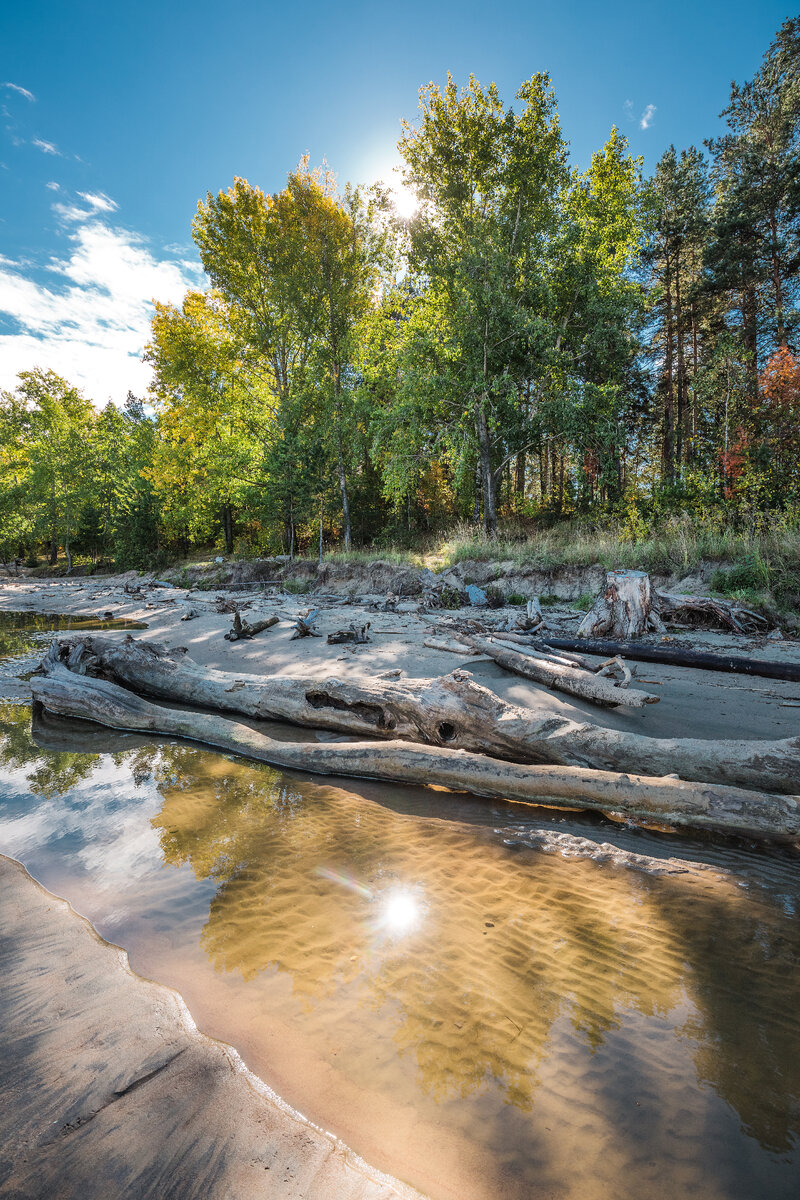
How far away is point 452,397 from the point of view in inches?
663

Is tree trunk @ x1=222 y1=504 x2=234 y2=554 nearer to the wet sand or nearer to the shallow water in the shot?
the shallow water

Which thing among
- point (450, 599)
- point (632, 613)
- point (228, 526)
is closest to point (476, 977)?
point (632, 613)

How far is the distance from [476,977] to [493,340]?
17707mm

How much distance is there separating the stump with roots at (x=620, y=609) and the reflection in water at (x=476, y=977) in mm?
5029

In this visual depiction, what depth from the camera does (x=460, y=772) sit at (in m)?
3.40

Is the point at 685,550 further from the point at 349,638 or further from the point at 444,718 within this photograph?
the point at 444,718

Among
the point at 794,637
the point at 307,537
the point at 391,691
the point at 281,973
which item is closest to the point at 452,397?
the point at 307,537

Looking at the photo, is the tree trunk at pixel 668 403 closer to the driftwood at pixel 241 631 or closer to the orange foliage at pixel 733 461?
the orange foliage at pixel 733 461

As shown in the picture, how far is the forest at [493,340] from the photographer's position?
618 inches

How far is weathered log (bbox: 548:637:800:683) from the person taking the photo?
5404 millimetres

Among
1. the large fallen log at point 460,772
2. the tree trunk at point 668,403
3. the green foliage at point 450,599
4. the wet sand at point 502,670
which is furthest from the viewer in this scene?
the tree trunk at point 668,403

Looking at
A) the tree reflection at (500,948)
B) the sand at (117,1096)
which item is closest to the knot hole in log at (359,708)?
the tree reflection at (500,948)

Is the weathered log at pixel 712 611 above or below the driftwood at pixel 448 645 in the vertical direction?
above

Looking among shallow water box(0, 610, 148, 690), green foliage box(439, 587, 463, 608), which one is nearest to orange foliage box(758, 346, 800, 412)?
green foliage box(439, 587, 463, 608)
